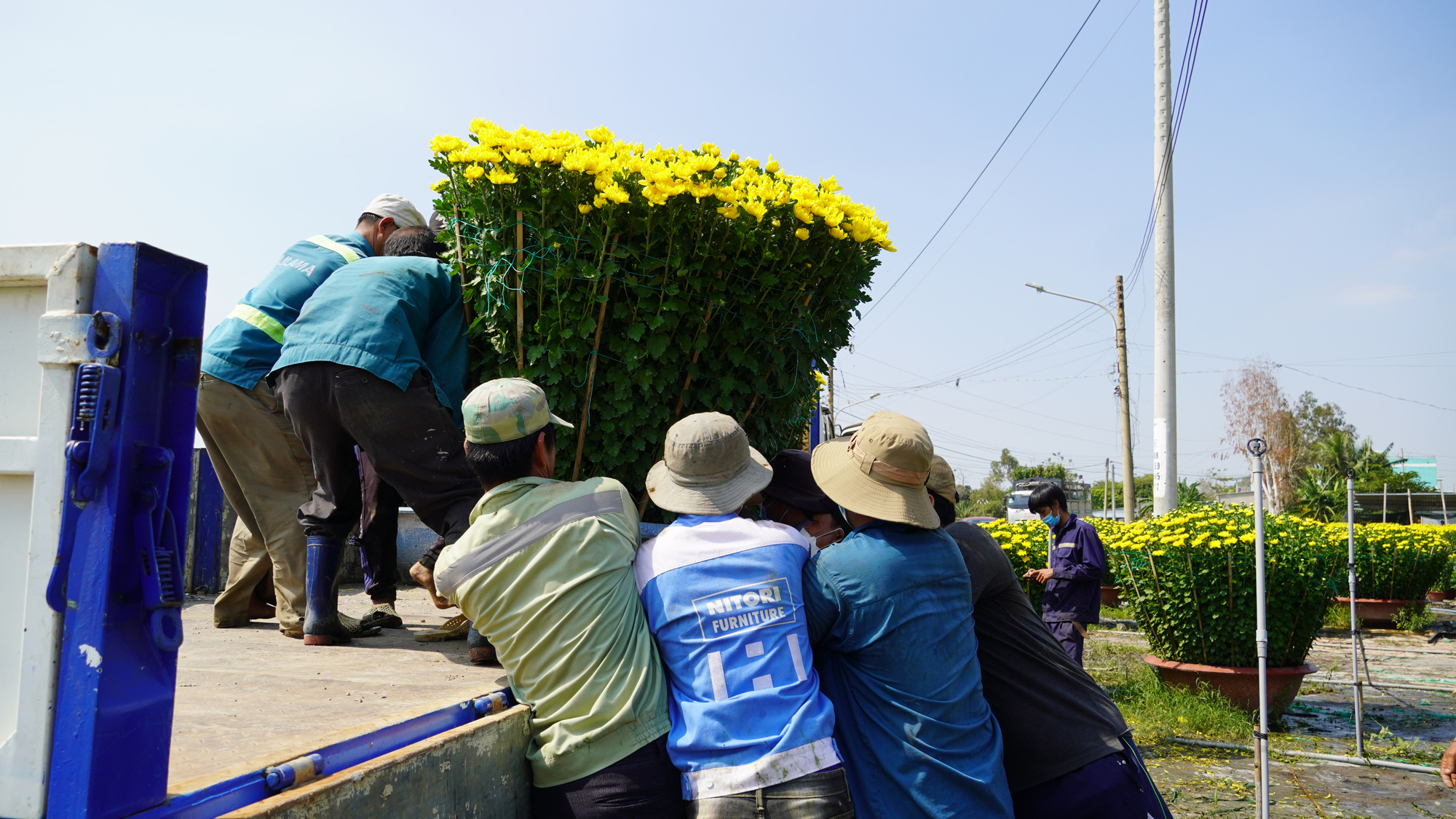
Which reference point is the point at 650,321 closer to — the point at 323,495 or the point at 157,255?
the point at 323,495

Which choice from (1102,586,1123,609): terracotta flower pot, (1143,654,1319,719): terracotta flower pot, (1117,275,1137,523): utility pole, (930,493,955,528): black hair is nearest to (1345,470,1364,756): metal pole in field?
(1143,654,1319,719): terracotta flower pot

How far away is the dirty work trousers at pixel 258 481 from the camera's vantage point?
136 inches

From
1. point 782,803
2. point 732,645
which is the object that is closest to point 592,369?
point 732,645

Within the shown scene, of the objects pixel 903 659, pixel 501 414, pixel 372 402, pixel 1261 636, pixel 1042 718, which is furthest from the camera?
pixel 1261 636

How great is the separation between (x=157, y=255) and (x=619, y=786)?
1463 millimetres

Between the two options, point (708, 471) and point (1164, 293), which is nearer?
point (708, 471)

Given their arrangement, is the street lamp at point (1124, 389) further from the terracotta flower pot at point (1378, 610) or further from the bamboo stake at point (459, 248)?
the bamboo stake at point (459, 248)

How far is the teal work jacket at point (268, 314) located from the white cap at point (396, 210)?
30 cm

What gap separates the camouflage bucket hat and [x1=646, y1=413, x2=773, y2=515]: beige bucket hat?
389 mm

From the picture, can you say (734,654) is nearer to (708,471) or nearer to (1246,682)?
(708,471)

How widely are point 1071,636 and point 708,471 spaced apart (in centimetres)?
478

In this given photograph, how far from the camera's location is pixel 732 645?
220 cm

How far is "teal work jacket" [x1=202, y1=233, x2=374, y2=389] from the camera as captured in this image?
3520mm

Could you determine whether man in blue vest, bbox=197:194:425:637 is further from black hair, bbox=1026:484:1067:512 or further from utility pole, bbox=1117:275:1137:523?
utility pole, bbox=1117:275:1137:523
